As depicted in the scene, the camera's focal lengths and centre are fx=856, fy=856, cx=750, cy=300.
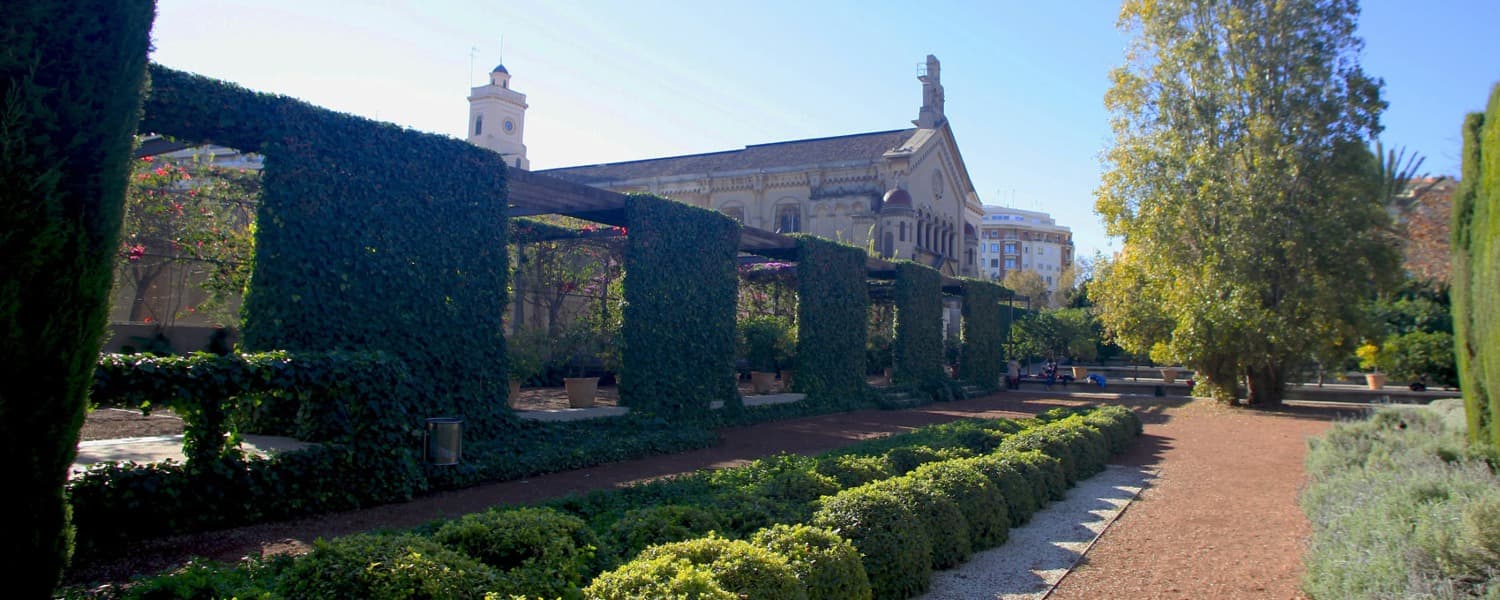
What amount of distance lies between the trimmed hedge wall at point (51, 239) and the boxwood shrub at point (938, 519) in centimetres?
406

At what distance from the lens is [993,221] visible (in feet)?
448

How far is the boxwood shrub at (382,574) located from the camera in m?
3.10

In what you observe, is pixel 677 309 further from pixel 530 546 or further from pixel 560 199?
pixel 530 546

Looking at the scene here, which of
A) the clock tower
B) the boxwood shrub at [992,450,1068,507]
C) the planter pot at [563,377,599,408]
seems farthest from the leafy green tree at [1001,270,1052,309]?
the boxwood shrub at [992,450,1068,507]

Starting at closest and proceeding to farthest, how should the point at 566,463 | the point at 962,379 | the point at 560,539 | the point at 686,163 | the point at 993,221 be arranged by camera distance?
1. the point at 560,539
2. the point at 566,463
3. the point at 962,379
4. the point at 686,163
5. the point at 993,221

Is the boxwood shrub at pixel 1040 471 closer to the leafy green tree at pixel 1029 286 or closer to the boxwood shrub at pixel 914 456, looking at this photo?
the boxwood shrub at pixel 914 456

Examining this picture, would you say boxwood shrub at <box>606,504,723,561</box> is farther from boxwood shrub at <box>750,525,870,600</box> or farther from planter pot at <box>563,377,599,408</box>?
planter pot at <box>563,377,599,408</box>

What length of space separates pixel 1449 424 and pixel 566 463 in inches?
417

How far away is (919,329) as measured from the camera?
67.2 feet

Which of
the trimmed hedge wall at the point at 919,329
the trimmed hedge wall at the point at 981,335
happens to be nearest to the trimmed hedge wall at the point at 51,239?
the trimmed hedge wall at the point at 919,329

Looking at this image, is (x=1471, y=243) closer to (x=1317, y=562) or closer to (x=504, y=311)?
(x=1317, y=562)

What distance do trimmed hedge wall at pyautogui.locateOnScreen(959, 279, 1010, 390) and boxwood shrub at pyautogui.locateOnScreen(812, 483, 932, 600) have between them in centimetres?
1961

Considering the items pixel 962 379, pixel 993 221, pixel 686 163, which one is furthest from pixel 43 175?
pixel 993 221

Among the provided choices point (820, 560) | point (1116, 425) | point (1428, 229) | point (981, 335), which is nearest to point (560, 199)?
point (1116, 425)
